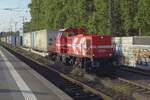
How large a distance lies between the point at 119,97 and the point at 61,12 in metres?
57.4

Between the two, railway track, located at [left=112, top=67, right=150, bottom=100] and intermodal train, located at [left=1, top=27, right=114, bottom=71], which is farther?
intermodal train, located at [left=1, top=27, right=114, bottom=71]

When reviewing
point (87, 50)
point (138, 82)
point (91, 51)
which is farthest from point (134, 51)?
point (138, 82)

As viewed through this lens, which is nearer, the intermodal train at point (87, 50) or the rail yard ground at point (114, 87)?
the rail yard ground at point (114, 87)

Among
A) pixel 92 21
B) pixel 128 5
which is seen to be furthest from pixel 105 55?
pixel 92 21

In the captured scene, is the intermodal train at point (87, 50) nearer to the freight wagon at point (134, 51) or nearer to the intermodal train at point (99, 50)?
the intermodal train at point (99, 50)

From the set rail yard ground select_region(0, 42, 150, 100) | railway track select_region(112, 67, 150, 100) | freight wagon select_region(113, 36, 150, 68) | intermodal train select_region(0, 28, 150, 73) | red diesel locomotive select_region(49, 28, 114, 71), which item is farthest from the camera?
freight wagon select_region(113, 36, 150, 68)

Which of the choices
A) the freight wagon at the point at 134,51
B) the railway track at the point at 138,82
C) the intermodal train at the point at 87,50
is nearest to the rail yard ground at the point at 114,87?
the railway track at the point at 138,82

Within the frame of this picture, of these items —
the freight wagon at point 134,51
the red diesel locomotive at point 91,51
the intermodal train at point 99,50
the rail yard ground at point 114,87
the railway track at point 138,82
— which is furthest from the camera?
the freight wagon at point 134,51

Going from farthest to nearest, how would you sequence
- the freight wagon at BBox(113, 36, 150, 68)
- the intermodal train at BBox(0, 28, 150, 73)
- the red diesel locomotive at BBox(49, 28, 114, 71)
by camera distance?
the freight wagon at BBox(113, 36, 150, 68)
the intermodal train at BBox(0, 28, 150, 73)
the red diesel locomotive at BBox(49, 28, 114, 71)

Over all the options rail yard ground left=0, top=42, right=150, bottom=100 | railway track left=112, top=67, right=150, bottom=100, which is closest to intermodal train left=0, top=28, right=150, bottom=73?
rail yard ground left=0, top=42, right=150, bottom=100

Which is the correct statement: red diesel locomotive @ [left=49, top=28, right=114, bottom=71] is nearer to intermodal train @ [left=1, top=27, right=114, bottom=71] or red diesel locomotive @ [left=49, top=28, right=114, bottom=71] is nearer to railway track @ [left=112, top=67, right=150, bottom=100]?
intermodal train @ [left=1, top=27, right=114, bottom=71]

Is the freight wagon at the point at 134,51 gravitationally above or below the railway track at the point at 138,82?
above

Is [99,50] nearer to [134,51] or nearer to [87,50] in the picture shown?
[87,50]

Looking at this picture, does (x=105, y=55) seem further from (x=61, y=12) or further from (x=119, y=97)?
(x=61, y=12)
